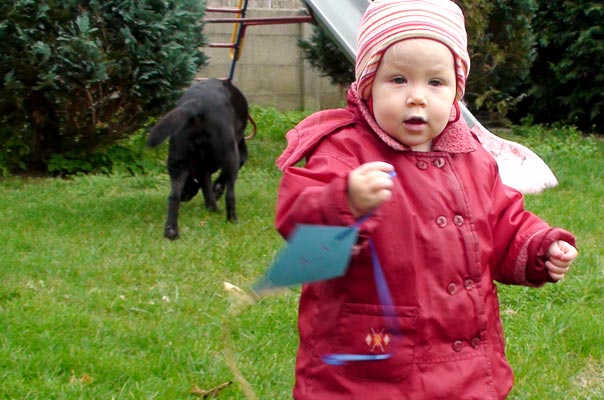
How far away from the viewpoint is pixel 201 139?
6.34m

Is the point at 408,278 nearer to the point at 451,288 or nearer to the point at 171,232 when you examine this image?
the point at 451,288

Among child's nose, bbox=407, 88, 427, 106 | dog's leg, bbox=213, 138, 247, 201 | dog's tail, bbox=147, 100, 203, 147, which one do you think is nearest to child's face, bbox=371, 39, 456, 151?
child's nose, bbox=407, 88, 427, 106

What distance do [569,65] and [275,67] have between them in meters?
4.71

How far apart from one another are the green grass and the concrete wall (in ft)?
23.3

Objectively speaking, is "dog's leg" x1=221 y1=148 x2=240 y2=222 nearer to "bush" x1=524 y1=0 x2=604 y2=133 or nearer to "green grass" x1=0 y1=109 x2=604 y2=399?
"green grass" x1=0 y1=109 x2=604 y2=399

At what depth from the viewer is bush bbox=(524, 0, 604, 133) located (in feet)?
39.2

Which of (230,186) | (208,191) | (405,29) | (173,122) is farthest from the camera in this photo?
(208,191)

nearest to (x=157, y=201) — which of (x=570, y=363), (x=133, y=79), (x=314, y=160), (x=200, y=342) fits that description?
(x=133, y=79)

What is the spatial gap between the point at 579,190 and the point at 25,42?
16.9 ft

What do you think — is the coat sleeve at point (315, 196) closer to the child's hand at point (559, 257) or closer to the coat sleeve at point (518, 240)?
the coat sleeve at point (518, 240)

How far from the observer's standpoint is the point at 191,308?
4547 mm

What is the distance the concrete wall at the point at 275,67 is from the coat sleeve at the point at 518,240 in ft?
38.4

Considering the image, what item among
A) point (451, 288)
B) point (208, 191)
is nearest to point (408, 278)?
point (451, 288)

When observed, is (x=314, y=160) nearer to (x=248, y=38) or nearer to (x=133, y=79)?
(x=133, y=79)
